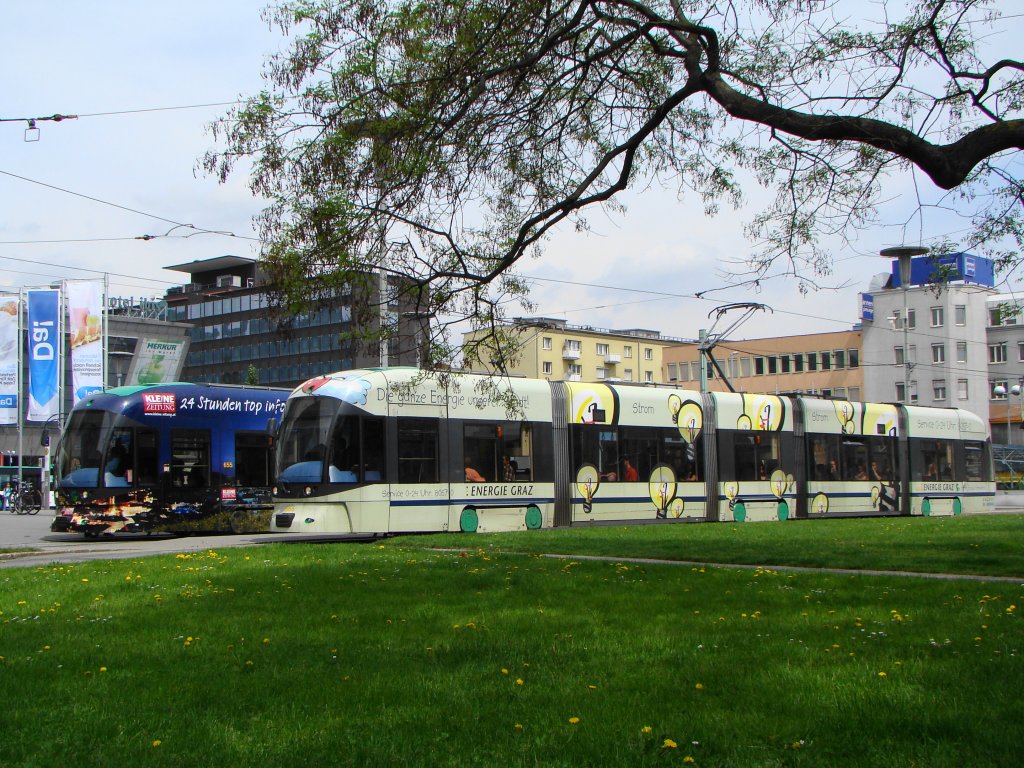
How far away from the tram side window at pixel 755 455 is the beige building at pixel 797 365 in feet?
210

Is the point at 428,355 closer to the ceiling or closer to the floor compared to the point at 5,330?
closer to the floor

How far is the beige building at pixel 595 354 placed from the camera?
117625 mm

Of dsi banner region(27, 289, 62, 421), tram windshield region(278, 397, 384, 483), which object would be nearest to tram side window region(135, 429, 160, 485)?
tram windshield region(278, 397, 384, 483)

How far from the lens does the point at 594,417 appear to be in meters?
27.8

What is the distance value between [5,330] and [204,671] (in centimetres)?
5028

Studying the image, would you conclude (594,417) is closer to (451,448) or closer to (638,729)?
(451,448)

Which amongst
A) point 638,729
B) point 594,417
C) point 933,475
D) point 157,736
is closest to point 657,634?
point 638,729

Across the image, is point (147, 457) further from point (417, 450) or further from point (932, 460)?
point (932, 460)

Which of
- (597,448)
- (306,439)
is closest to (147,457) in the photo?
(306,439)

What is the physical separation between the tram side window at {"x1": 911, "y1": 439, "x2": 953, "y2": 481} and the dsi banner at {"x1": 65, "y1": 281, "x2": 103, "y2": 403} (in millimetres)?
34869

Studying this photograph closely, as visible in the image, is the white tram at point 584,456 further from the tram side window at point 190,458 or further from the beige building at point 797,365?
the beige building at point 797,365

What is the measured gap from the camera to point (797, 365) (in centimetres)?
10238

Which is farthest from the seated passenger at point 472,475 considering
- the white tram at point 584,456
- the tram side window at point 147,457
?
the tram side window at point 147,457

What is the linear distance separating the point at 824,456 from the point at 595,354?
90024 millimetres
